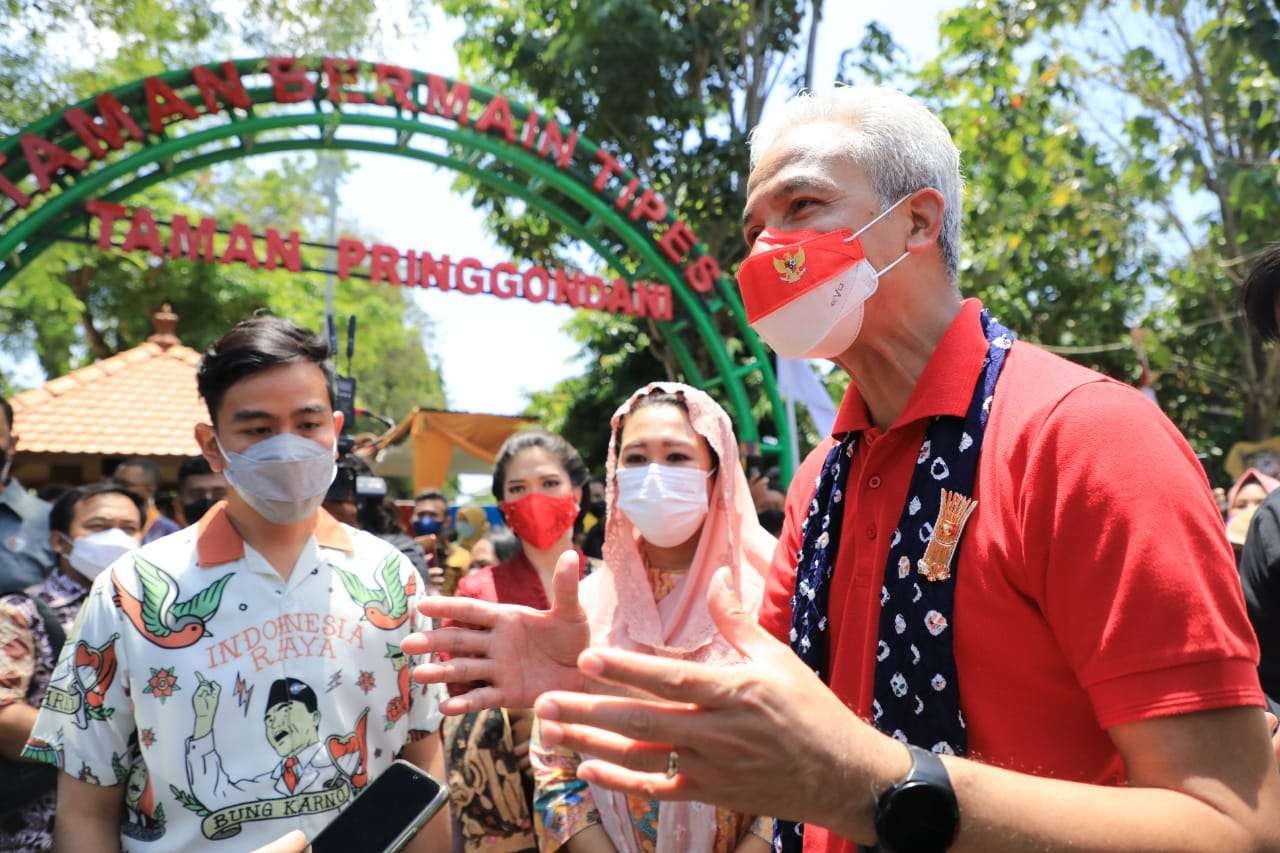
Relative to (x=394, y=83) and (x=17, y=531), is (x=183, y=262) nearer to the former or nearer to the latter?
(x=394, y=83)

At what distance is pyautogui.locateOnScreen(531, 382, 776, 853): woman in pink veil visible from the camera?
8.50 feet

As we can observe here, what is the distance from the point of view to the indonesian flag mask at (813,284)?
1.61 meters

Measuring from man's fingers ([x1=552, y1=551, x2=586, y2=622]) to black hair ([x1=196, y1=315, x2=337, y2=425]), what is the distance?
1112mm

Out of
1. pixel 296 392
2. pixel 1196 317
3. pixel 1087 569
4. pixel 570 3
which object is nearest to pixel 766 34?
pixel 570 3

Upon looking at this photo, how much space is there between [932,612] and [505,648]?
0.66m

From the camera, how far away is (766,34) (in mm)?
15359

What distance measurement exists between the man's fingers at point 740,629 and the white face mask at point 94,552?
10.2ft

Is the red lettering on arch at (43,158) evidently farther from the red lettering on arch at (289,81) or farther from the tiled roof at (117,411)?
the tiled roof at (117,411)

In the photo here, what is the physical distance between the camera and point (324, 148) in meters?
9.92

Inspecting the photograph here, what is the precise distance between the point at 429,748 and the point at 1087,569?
167 centimetres

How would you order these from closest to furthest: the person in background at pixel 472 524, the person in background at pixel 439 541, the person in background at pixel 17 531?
the person in background at pixel 17 531, the person in background at pixel 439 541, the person in background at pixel 472 524

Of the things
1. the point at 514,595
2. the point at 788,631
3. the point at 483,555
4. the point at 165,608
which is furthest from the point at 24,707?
the point at 483,555

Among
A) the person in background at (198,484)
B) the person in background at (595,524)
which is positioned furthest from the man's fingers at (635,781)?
the person in background at (198,484)

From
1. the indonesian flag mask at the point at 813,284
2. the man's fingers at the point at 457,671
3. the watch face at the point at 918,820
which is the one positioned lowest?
the watch face at the point at 918,820
